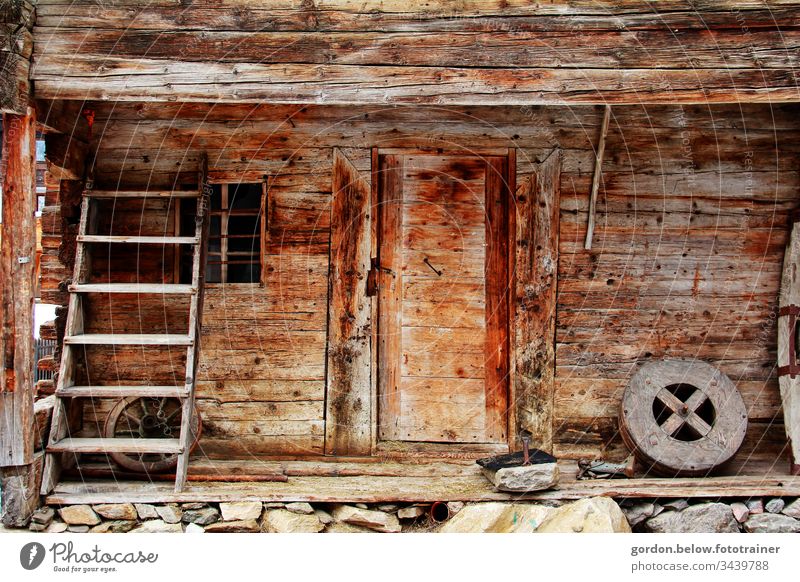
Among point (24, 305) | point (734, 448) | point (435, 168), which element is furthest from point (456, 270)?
point (24, 305)

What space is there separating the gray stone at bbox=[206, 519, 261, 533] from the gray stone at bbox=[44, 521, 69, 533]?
3.31ft

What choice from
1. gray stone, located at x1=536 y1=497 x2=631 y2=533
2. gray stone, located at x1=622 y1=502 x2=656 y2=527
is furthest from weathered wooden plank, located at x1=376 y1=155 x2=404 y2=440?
gray stone, located at x1=622 y1=502 x2=656 y2=527

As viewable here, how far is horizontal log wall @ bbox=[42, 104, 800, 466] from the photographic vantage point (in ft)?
19.6

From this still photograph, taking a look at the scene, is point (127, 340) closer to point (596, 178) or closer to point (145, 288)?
point (145, 288)

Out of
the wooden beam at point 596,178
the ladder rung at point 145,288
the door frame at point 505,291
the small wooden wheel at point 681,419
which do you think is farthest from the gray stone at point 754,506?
the ladder rung at point 145,288

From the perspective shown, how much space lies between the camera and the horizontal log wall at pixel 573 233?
19.6ft

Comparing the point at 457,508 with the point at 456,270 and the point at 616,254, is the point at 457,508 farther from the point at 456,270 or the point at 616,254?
the point at 616,254

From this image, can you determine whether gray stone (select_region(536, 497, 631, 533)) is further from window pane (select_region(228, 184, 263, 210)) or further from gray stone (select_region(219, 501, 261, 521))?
window pane (select_region(228, 184, 263, 210))

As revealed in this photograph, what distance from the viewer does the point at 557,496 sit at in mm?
5262

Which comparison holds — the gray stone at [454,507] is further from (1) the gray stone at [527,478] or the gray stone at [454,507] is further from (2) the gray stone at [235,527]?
(2) the gray stone at [235,527]

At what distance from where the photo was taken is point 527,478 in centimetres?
521

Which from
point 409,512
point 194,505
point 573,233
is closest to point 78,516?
point 194,505

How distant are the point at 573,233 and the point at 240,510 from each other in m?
3.50

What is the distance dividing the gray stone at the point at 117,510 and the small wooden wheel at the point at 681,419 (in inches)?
153
